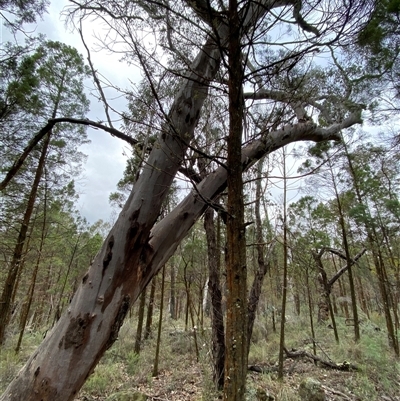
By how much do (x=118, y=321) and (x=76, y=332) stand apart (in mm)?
245

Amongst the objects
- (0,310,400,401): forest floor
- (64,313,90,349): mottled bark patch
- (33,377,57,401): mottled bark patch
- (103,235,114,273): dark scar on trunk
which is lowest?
(0,310,400,401): forest floor

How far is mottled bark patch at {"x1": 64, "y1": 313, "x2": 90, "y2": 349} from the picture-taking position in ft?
4.69

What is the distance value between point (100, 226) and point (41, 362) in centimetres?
1675

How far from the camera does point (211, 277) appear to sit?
4.96m

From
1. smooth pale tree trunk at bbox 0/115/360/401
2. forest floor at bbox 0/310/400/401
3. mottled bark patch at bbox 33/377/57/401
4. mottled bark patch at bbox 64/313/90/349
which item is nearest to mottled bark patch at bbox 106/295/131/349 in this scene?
smooth pale tree trunk at bbox 0/115/360/401

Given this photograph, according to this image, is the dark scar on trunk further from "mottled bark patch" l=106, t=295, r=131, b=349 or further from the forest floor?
the forest floor

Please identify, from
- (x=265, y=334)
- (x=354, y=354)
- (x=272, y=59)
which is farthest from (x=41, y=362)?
(x=265, y=334)

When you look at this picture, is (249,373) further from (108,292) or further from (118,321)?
(108,292)

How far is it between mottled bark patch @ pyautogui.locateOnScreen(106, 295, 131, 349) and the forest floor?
2.96 metres

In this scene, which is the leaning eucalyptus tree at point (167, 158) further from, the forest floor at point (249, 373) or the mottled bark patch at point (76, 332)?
the forest floor at point (249, 373)

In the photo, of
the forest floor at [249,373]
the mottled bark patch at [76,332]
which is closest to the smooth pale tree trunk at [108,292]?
the mottled bark patch at [76,332]

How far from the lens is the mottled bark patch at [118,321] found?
1559mm

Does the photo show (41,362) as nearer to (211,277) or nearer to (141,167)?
(141,167)

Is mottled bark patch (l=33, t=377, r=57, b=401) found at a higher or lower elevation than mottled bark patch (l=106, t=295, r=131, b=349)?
lower
